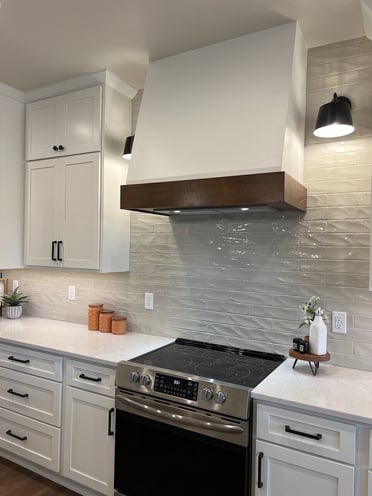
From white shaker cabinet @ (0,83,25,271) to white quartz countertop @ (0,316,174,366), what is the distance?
526 millimetres

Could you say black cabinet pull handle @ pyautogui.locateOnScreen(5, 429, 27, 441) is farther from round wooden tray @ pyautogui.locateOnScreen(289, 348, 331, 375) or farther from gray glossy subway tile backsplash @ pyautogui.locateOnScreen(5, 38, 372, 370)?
round wooden tray @ pyautogui.locateOnScreen(289, 348, 331, 375)

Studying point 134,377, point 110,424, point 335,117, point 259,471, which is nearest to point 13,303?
point 110,424

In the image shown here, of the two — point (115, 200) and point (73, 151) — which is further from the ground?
point (73, 151)

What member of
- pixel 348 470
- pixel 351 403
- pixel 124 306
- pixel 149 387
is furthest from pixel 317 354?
pixel 124 306

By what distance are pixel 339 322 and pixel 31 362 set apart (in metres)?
1.87

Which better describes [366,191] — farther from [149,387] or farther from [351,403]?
[149,387]

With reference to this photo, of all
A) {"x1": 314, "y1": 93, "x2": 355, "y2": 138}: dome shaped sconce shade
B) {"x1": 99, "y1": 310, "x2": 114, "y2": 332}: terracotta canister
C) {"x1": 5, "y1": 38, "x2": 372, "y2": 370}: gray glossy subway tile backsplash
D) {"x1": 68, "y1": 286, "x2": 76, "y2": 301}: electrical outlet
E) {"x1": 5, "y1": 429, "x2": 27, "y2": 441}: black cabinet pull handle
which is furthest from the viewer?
{"x1": 68, "y1": 286, "x2": 76, "y2": 301}: electrical outlet

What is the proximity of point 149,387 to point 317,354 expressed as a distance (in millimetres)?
846

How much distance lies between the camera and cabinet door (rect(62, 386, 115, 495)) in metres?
2.05

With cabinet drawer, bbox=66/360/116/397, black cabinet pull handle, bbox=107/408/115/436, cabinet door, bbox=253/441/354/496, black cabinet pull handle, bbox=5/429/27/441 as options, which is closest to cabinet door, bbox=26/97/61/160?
cabinet drawer, bbox=66/360/116/397

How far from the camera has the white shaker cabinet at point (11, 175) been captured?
2840 millimetres

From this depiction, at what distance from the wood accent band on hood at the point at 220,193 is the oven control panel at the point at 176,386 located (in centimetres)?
87

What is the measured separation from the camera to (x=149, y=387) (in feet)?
6.19

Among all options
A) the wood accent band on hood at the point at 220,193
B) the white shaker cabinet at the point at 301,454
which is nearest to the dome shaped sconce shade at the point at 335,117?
the wood accent band on hood at the point at 220,193
